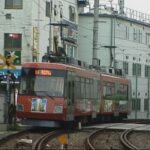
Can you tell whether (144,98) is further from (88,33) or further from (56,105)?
(56,105)

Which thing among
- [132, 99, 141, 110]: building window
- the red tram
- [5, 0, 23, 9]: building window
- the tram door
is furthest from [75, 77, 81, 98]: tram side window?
[132, 99, 141, 110]: building window

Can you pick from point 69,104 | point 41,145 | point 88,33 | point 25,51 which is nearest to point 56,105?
point 69,104

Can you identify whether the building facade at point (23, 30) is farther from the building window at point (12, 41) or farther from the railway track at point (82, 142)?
the railway track at point (82, 142)

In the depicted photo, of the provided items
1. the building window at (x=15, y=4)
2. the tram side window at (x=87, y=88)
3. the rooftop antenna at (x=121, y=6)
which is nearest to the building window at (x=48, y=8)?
the building window at (x=15, y=4)

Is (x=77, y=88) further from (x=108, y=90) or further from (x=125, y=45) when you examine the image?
(x=125, y=45)

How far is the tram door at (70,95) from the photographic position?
30672 millimetres

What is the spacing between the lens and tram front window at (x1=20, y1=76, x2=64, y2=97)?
30.1 m

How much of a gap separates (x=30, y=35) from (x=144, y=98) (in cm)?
3189

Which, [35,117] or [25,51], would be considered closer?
[35,117]

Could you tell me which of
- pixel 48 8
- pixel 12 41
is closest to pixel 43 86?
pixel 12 41

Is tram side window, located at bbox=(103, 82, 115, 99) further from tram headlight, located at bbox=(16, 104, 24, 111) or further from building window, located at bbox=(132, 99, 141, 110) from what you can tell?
building window, located at bbox=(132, 99, 141, 110)

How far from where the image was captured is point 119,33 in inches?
2980

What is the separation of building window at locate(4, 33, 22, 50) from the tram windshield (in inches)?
926

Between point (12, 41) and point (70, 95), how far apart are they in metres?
24.0
